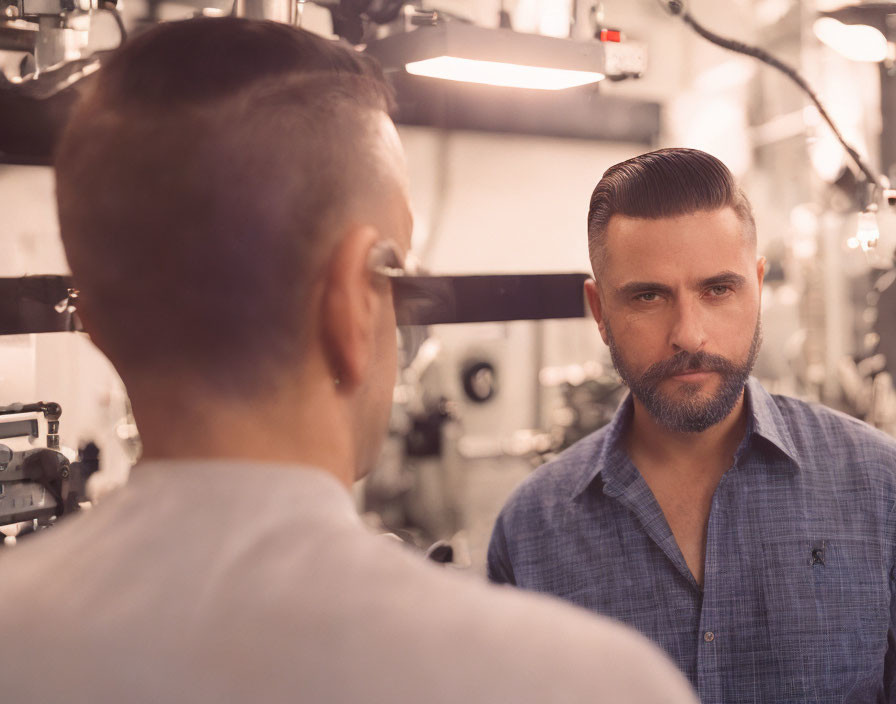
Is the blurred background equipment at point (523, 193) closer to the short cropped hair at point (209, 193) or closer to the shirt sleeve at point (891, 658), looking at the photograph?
the short cropped hair at point (209, 193)

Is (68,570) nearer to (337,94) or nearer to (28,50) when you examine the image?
(337,94)

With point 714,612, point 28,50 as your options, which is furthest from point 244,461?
point 28,50

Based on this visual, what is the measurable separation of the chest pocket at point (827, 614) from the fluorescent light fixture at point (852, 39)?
8.58 ft

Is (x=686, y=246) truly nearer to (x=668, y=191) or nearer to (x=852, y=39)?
(x=668, y=191)

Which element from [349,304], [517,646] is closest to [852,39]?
[349,304]

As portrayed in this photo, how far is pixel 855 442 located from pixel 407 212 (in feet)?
3.59

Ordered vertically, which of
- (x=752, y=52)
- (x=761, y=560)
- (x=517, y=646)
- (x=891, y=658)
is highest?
(x=752, y=52)

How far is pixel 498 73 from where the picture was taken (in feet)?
5.35

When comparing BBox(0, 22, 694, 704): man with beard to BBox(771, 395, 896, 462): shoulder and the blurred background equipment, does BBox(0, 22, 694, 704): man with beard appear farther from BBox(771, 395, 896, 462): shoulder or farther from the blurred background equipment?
BBox(771, 395, 896, 462): shoulder

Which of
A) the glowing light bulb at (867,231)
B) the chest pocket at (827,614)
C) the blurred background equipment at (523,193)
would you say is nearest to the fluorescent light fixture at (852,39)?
the blurred background equipment at (523,193)

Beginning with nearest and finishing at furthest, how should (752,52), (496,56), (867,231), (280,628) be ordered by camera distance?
1. (280,628)
2. (496,56)
3. (867,231)
4. (752,52)

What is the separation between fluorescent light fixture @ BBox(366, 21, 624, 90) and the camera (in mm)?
1514

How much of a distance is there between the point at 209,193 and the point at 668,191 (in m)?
1.04

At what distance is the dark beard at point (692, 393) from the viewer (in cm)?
139
